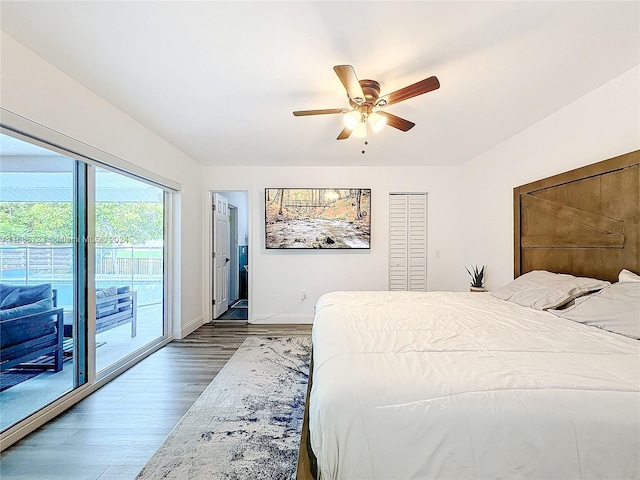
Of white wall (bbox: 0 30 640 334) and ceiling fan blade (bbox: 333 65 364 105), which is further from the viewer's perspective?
white wall (bbox: 0 30 640 334)

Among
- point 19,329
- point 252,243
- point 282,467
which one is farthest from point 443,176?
point 19,329

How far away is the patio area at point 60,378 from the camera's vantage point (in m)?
1.86

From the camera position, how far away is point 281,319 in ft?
14.3

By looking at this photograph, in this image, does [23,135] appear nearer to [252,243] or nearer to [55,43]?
[55,43]

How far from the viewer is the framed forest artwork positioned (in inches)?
167

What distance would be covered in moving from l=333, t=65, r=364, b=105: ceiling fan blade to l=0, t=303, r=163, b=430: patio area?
2920 millimetres

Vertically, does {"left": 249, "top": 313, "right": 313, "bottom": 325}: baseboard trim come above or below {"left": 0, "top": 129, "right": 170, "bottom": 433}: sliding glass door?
below

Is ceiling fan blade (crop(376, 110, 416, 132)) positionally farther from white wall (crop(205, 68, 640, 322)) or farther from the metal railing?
the metal railing

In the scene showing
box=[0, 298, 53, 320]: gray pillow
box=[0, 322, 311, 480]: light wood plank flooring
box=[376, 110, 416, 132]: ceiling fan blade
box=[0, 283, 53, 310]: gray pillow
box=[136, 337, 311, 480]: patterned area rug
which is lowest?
box=[0, 322, 311, 480]: light wood plank flooring

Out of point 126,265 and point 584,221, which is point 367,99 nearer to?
point 584,221

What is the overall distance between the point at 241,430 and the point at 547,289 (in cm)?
250

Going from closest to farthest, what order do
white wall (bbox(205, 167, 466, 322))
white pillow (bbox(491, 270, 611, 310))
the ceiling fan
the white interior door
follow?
the ceiling fan → white pillow (bbox(491, 270, 611, 310)) → white wall (bbox(205, 167, 466, 322)) → the white interior door

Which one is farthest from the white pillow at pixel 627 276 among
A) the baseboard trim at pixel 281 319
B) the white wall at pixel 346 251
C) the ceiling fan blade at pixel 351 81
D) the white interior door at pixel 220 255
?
the white interior door at pixel 220 255

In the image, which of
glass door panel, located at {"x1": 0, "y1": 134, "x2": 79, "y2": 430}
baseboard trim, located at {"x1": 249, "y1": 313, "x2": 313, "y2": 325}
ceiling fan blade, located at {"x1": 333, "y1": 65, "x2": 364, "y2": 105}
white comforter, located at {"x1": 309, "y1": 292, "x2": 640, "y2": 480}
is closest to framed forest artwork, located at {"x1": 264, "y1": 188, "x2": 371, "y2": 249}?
baseboard trim, located at {"x1": 249, "y1": 313, "x2": 313, "y2": 325}
